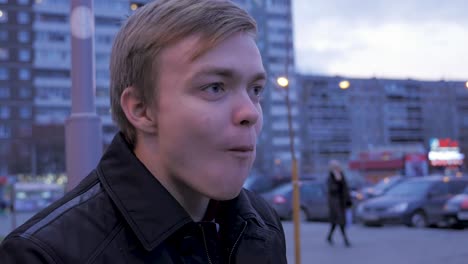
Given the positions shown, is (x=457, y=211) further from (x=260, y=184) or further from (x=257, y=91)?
(x=257, y=91)

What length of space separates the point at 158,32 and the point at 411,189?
602 inches

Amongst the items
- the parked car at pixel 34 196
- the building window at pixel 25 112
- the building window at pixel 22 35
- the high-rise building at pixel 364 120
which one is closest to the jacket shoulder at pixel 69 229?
the building window at pixel 22 35

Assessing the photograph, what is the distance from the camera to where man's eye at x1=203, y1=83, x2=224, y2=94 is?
1.33 metres

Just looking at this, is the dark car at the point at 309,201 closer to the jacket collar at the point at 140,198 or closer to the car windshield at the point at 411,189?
the car windshield at the point at 411,189

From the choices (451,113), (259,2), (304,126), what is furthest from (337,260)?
(304,126)

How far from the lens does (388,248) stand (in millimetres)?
10375

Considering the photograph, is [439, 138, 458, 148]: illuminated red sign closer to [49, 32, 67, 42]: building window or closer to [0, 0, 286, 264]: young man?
[49, 32, 67, 42]: building window

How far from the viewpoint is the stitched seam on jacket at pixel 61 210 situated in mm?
1225

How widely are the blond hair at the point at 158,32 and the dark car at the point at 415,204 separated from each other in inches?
566

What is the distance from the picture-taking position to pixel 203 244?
4.68ft

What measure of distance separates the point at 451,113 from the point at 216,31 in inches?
3727

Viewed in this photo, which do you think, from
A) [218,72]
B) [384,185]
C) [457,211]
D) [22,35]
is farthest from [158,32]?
[22,35]

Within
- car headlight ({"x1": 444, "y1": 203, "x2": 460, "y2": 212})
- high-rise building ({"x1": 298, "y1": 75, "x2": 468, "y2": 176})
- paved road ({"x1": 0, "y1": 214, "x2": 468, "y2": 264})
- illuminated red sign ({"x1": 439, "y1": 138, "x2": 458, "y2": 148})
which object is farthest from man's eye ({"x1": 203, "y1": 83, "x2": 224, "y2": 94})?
high-rise building ({"x1": 298, "y1": 75, "x2": 468, "y2": 176})

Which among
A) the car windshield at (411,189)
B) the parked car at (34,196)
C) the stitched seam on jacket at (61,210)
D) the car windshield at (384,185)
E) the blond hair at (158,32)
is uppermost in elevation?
the blond hair at (158,32)
